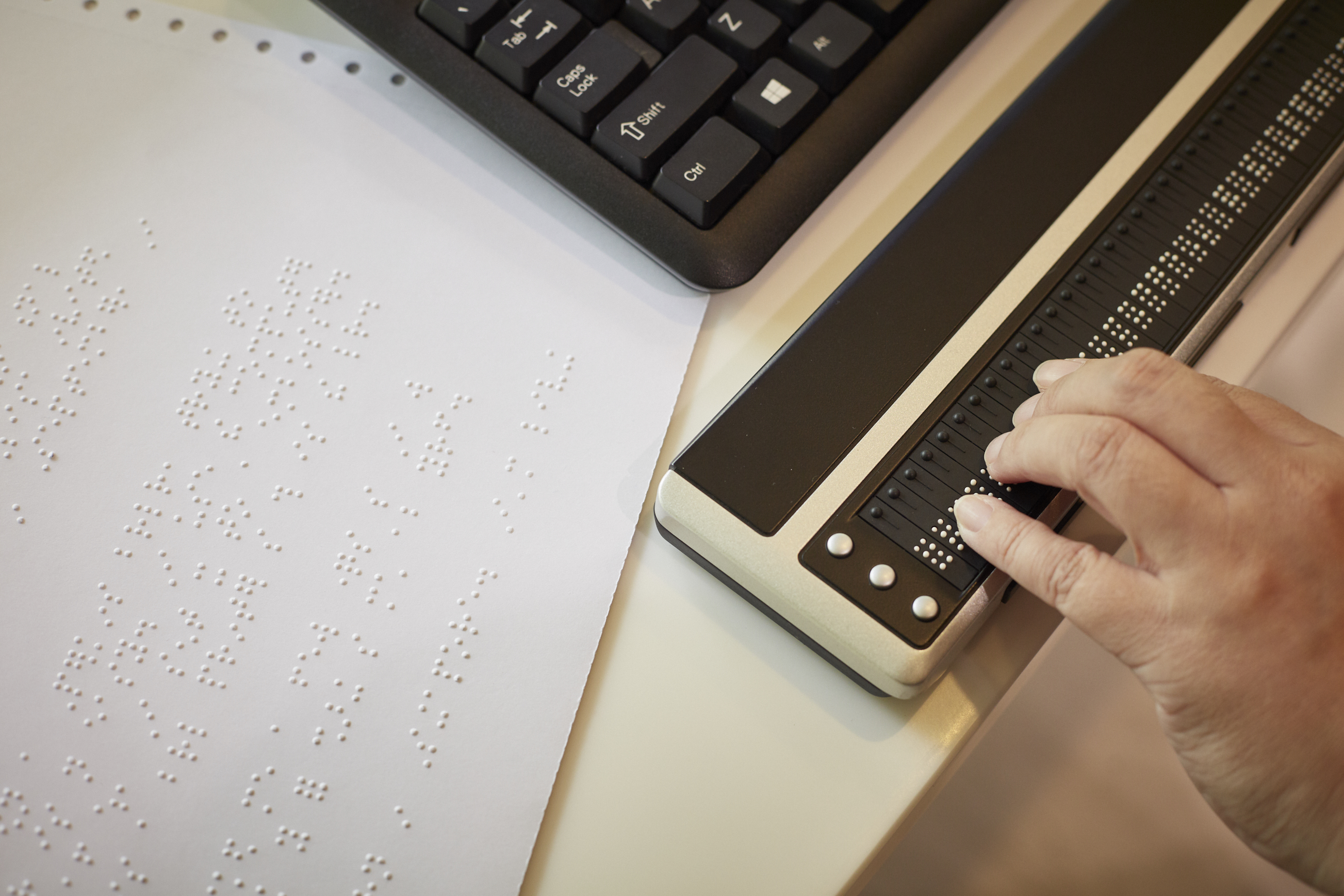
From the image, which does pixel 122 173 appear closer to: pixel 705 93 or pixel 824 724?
pixel 705 93

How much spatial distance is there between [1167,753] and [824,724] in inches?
20.8

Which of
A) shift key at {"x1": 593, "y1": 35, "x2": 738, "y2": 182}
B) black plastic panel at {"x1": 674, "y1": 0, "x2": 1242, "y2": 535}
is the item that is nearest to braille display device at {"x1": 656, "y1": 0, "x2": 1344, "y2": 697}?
black plastic panel at {"x1": 674, "y1": 0, "x2": 1242, "y2": 535}

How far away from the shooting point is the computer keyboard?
46cm

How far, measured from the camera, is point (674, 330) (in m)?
0.48

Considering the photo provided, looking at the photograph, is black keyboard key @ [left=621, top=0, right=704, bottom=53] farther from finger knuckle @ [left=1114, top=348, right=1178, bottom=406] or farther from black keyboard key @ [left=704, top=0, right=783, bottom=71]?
finger knuckle @ [left=1114, top=348, right=1178, bottom=406]

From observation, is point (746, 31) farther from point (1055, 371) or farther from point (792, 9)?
point (1055, 371)

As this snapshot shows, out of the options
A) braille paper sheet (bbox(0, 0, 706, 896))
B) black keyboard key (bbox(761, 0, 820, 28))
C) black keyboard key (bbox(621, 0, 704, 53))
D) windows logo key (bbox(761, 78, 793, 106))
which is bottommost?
braille paper sheet (bbox(0, 0, 706, 896))

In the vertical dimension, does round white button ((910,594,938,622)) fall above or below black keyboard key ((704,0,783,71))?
below

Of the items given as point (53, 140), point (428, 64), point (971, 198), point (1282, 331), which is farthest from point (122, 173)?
point (1282, 331)

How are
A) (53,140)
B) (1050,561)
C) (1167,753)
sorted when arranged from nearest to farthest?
1. (1050,561)
2. (53,140)
3. (1167,753)

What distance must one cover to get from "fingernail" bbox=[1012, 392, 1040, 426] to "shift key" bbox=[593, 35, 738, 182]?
216 millimetres

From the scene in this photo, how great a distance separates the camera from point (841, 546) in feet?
1.29

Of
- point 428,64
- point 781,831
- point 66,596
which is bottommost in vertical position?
point 66,596

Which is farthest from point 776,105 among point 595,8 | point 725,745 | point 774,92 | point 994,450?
point 725,745
